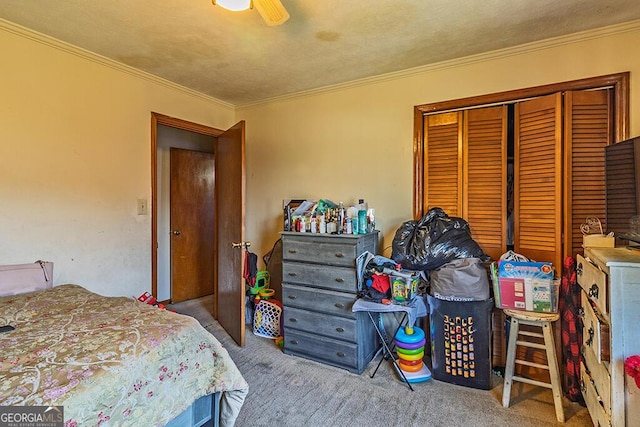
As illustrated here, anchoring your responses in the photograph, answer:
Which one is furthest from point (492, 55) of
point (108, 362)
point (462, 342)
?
point (108, 362)

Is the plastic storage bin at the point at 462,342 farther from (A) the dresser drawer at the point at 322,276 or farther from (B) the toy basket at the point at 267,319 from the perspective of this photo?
(B) the toy basket at the point at 267,319

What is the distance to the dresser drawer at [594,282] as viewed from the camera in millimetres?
1372

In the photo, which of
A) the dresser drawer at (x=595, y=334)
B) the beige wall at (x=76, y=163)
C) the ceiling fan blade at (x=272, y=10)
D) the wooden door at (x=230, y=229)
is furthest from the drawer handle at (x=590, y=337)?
the beige wall at (x=76, y=163)

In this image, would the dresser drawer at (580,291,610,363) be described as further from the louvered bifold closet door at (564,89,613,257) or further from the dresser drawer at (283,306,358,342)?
the dresser drawer at (283,306,358,342)

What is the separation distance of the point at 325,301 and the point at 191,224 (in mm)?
2539

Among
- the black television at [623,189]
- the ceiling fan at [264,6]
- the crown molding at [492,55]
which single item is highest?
the crown molding at [492,55]

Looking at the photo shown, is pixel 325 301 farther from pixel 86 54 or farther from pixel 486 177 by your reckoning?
pixel 86 54

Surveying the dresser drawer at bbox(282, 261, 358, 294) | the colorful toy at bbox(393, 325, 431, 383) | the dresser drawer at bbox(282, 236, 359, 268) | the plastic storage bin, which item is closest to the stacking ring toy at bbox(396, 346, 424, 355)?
the colorful toy at bbox(393, 325, 431, 383)

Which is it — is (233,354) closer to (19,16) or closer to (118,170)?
(118,170)

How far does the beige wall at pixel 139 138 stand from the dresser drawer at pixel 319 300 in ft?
2.74

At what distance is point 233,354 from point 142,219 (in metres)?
1.50

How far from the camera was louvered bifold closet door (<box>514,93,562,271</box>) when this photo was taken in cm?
223

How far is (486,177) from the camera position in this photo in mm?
2525

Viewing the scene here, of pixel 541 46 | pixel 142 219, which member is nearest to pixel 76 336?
pixel 142 219
